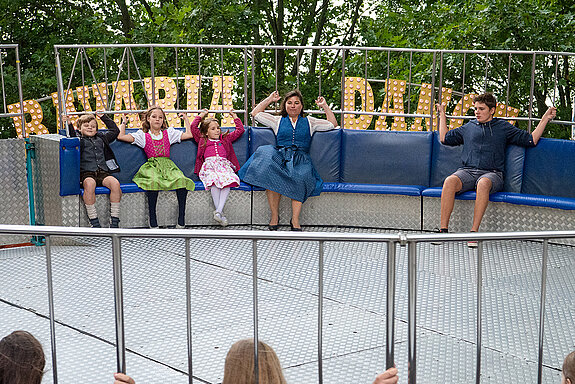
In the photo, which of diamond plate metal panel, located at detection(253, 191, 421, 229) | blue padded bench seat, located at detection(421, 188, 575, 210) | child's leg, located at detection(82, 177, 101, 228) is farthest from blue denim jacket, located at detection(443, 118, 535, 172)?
child's leg, located at detection(82, 177, 101, 228)

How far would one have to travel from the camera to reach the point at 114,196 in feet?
23.2

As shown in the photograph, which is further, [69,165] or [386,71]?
[386,71]

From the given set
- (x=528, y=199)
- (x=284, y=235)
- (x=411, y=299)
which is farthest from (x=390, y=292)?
(x=528, y=199)

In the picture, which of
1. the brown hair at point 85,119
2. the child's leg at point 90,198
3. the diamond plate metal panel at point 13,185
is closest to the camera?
the diamond plate metal panel at point 13,185

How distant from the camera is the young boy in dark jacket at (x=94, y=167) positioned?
694 cm

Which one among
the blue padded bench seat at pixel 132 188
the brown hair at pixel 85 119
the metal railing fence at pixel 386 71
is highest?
the metal railing fence at pixel 386 71

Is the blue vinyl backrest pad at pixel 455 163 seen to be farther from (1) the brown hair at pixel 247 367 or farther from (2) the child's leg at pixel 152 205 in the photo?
(1) the brown hair at pixel 247 367

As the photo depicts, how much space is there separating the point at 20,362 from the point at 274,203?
506 cm

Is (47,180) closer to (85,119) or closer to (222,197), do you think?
(85,119)

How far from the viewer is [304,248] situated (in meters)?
6.76

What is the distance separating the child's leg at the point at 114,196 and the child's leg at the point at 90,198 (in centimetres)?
16

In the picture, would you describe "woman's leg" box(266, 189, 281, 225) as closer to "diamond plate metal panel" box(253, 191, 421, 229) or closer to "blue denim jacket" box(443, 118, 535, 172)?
"diamond plate metal panel" box(253, 191, 421, 229)

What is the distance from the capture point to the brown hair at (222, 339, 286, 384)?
8.16ft

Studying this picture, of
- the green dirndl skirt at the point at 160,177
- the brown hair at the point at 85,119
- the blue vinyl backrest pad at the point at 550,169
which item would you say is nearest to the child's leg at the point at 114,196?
the green dirndl skirt at the point at 160,177
